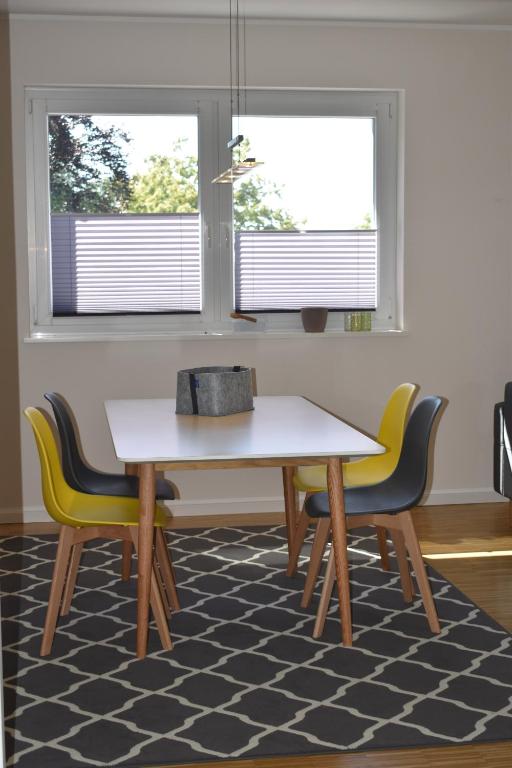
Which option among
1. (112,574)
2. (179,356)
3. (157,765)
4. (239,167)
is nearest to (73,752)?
(157,765)

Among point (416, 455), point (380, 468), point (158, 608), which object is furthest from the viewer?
point (380, 468)

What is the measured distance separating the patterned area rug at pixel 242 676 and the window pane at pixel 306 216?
6.08 feet

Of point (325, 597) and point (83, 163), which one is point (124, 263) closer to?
point (83, 163)

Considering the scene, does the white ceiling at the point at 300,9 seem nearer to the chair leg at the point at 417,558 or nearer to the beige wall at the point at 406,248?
the beige wall at the point at 406,248

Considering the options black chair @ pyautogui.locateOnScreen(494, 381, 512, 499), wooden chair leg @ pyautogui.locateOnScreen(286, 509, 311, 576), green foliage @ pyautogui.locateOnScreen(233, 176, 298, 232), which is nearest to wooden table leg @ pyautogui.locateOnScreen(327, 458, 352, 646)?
wooden chair leg @ pyautogui.locateOnScreen(286, 509, 311, 576)

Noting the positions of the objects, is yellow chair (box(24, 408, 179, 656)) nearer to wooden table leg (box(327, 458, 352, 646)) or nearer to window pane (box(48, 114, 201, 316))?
wooden table leg (box(327, 458, 352, 646))

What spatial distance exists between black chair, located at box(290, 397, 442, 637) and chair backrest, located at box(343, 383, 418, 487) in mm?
181

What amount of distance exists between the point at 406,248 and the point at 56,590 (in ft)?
9.83

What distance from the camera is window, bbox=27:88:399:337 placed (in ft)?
17.3

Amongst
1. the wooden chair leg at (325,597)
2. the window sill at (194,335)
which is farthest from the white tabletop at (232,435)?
the window sill at (194,335)

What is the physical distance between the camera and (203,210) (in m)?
5.38

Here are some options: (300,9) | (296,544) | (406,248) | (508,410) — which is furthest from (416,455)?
(300,9)

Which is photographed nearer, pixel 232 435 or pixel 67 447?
pixel 232 435

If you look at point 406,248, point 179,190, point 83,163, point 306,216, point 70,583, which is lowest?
point 70,583
